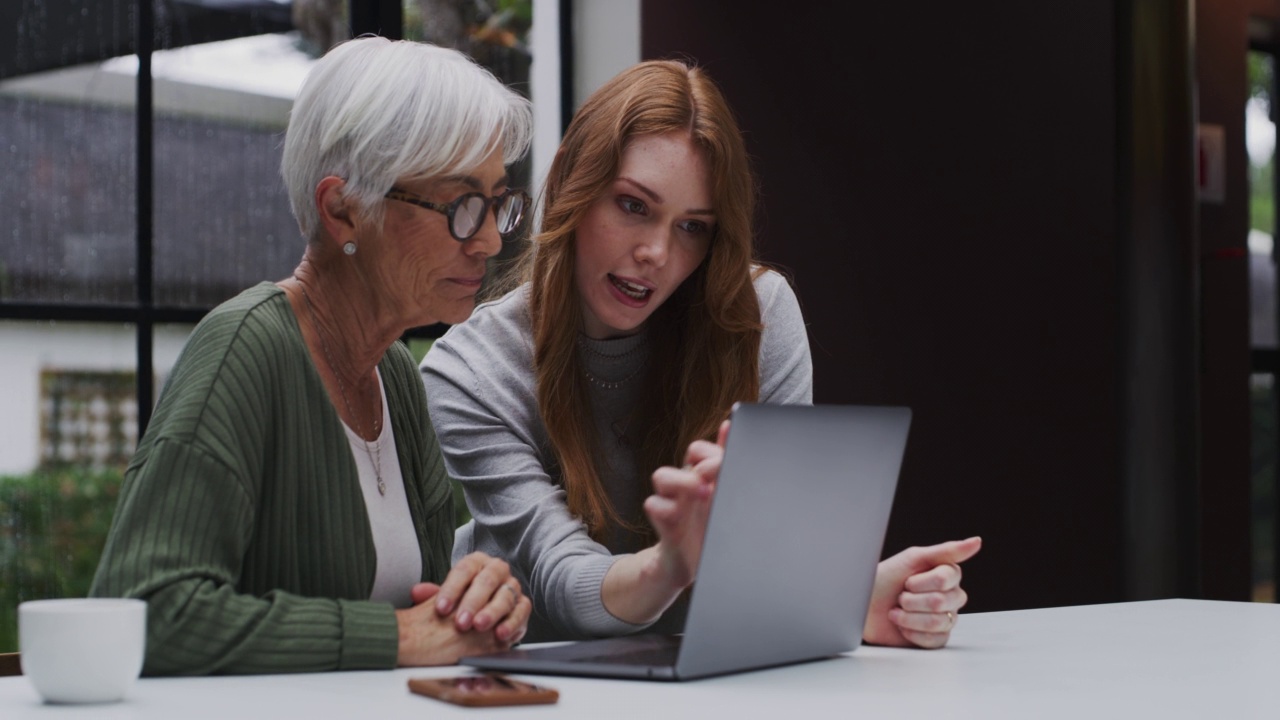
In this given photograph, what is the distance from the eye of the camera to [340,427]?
154 centimetres

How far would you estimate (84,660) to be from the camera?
108 centimetres

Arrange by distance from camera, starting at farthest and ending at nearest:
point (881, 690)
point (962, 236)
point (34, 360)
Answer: point (962, 236)
point (34, 360)
point (881, 690)

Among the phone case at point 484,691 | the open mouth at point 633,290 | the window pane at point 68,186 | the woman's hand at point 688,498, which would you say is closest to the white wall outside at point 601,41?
the window pane at point 68,186

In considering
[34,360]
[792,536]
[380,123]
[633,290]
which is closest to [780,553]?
[792,536]

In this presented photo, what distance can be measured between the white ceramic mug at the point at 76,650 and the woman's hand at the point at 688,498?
1.54 feet

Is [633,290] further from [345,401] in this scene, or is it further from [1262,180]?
[1262,180]

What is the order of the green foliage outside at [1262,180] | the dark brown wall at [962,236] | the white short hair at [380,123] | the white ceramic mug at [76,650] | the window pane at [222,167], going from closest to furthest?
1. the white ceramic mug at [76,650]
2. the white short hair at [380,123]
3. the window pane at [222,167]
4. the dark brown wall at [962,236]
5. the green foliage outside at [1262,180]

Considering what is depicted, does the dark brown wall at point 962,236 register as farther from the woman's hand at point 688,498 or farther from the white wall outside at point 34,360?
the woman's hand at point 688,498

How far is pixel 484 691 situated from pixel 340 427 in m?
0.52

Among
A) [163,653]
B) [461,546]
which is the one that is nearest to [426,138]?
[163,653]

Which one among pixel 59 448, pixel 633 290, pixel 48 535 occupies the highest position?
pixel 633 290

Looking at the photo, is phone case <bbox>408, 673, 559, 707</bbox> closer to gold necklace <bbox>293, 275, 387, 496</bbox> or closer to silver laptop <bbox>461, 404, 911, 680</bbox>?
silver laptop <bbox>461, 404, 911, 680</bbox>

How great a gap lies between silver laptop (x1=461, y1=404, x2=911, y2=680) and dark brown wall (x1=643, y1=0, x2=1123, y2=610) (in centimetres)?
233

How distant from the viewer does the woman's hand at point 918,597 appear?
1551 millimetres
